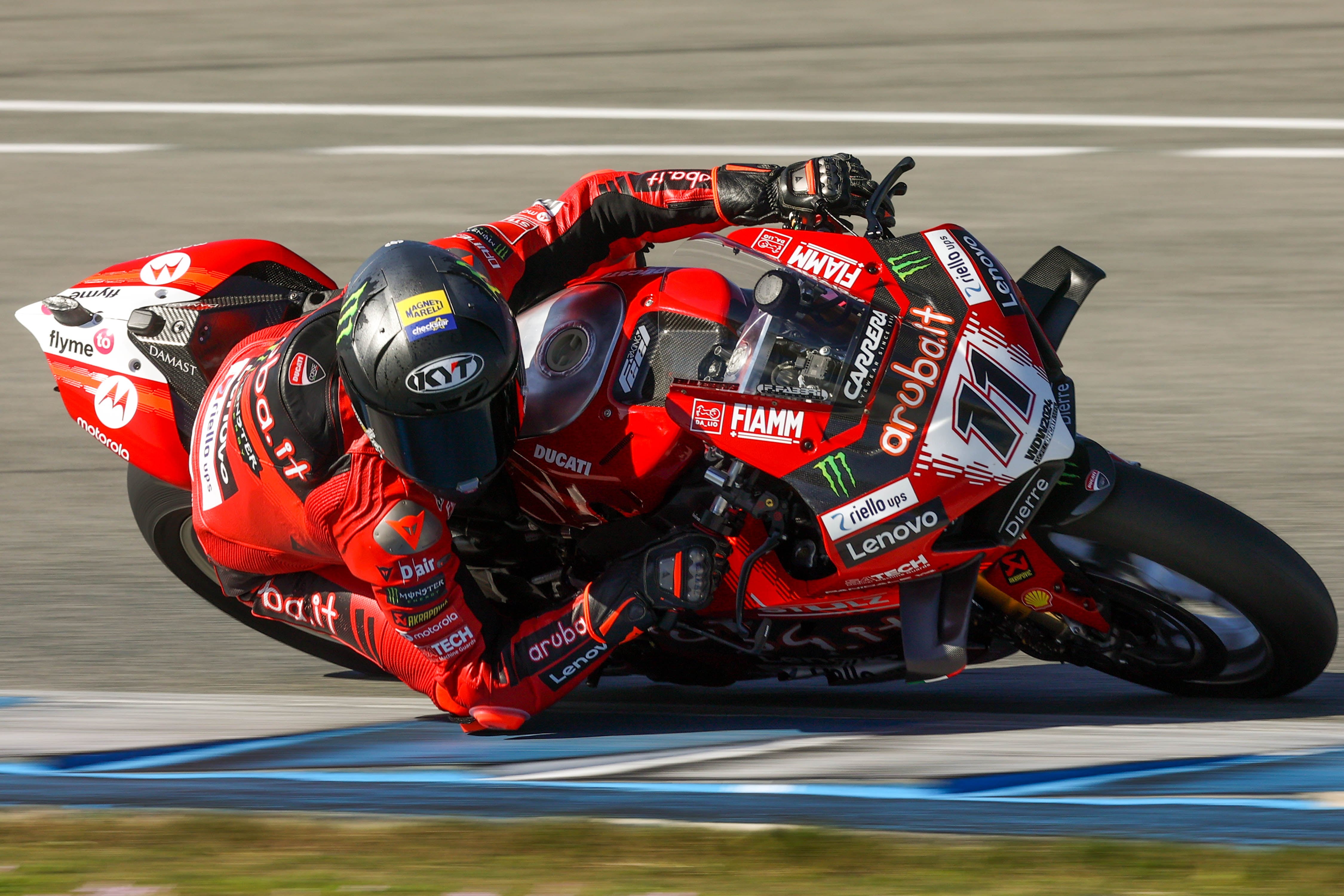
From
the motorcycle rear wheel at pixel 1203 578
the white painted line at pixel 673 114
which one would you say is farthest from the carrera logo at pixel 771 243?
the white painted line at pixel 673 114

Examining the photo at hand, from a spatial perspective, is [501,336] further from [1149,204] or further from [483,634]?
[1149,204]

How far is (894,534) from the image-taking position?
3260 mm

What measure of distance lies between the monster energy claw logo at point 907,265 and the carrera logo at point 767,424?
16.3 inches

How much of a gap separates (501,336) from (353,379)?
317 mm

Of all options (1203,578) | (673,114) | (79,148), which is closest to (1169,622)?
(1203,578)

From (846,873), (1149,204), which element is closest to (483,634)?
(846,873)

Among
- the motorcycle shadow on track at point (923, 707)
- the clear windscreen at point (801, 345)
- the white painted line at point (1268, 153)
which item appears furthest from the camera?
the white painted line at point (1268, 153)

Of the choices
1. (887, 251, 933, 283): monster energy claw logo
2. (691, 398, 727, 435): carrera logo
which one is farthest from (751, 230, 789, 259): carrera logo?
(691, 398, 727, 435): carrera logo

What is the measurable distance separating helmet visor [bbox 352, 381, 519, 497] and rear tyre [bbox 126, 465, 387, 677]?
125 centimetres

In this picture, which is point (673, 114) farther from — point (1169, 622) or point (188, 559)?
point (1169, 622)

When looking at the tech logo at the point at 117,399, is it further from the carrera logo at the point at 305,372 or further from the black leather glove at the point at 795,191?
the black leather glove at the point at 795,191

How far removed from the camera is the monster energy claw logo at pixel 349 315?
3299 mm

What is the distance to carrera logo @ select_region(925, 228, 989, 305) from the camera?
11.0ft

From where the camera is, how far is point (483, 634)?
380 cm
